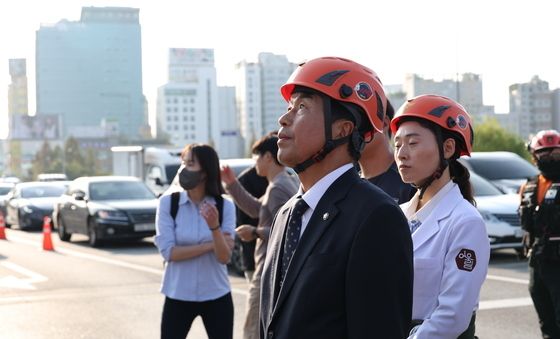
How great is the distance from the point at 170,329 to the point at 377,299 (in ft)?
9.85

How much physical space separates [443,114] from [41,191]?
25597 millimetres

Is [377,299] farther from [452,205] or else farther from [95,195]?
[95,195]

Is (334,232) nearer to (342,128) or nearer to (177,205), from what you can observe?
(342,128)

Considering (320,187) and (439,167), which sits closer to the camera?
(320,187)

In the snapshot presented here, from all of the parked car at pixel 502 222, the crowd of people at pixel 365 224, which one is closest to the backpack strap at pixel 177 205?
the crowd of people at pixel 365 224

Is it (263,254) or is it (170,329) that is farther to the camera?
(263,254)

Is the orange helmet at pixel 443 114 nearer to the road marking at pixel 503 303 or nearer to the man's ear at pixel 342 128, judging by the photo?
the man's ear at pixel 342 128

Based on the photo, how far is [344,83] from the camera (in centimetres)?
267

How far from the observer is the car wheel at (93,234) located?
61.4 ft

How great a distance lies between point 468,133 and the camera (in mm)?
3566

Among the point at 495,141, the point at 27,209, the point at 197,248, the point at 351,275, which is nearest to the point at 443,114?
the point at 351,275

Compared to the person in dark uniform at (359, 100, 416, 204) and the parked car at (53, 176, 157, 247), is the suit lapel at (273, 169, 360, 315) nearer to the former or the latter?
the person in dark uniform at (359, 100, 416, 204)

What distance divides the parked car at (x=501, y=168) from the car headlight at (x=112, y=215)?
7235 millimetres

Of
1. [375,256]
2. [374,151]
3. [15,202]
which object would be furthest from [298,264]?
[15,202]
